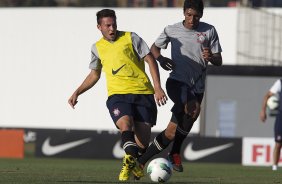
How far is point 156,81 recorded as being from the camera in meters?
13.8

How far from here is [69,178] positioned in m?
14.4

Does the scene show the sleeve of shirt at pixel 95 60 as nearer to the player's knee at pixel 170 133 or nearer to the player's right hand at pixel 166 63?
the player's right hand at pixel 166 63

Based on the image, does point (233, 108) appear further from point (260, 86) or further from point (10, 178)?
point (10, 178)

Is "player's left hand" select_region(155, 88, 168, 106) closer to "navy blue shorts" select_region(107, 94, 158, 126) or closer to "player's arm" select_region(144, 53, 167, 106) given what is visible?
"player's arm" select_region(144, 53, 167, 106)

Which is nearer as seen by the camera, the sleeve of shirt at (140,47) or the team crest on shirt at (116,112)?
the team crest on shirt at (116,112)

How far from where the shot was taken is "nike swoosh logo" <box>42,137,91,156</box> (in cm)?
2927

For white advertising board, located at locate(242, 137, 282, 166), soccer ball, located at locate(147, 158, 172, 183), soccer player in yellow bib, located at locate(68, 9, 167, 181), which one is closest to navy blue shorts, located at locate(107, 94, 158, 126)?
soccer player in yellow bib, located at locate(68, 9, 167, 181)

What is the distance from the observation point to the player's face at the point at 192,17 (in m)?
15.1

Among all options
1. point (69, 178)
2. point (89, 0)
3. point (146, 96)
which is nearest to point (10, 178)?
point (69, 178)

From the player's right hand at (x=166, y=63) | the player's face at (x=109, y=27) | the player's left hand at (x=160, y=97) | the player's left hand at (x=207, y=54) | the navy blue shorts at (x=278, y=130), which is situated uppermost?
the player's face at (x=109, y=27)

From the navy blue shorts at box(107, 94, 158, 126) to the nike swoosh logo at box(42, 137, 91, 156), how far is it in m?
15.1

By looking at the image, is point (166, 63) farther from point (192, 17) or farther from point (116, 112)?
point (116, 112)

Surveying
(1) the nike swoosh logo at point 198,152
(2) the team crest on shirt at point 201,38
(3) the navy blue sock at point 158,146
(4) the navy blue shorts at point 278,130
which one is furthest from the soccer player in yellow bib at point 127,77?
(1) the nike swoosh logo at point 198,152

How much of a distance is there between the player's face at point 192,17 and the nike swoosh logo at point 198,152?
44.3 feet
